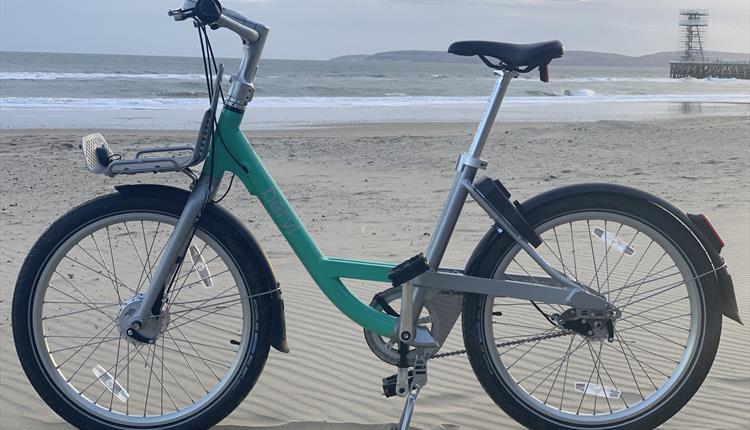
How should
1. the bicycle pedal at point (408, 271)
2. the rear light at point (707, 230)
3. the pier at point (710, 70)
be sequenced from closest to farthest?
the bicycle pedal at point (408, 271), the rear light at point (707, 230), the pier at point (710, 70)

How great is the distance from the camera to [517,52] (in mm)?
2771

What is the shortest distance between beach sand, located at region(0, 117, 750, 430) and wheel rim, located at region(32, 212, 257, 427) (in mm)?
261

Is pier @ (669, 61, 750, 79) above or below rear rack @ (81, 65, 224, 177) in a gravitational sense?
above

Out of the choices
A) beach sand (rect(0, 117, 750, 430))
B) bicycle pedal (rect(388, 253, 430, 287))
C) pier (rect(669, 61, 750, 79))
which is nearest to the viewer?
bicycle pedal (rect(388, 253, 430, 287))

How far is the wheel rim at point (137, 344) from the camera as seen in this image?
9.54ft

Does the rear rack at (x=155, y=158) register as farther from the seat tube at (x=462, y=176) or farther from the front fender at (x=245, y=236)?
the seat tube at (x=462, y=176)

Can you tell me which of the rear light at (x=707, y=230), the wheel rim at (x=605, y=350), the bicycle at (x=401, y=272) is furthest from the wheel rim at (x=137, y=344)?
the rear light at (x=707, y=230)

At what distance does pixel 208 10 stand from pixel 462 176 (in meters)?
1.10

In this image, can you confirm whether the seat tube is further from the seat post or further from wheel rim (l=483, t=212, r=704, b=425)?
wheel rim (l=483, t=212, r=704, b=425)

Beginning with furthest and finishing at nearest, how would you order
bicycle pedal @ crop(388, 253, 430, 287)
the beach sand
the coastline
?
1. the coastline
2. the beach sand
3. bicycle pedal @ crop(388, 253, 430, 287)

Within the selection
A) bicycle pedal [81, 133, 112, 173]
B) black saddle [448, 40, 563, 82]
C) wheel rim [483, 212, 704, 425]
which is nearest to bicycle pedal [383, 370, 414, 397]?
wheel rim [483, 212, 704, 425]

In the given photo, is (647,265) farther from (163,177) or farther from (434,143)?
(434,143)

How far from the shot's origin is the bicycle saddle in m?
2.75

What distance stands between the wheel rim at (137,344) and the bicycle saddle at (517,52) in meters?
1.21
